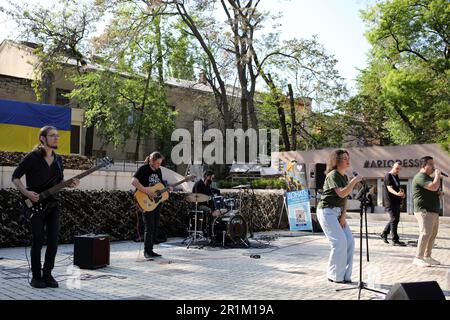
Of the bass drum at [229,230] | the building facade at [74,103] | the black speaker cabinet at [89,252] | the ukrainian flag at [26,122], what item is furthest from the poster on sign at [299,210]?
the building facade at [74,103]

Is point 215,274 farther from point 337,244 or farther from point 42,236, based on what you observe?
point 42,236

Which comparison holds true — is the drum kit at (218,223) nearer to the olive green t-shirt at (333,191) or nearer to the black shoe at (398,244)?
the black shoe at (398,244)

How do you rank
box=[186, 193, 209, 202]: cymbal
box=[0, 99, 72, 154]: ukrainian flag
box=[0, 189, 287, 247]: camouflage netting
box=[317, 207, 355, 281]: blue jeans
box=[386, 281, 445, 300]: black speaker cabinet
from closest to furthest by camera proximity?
box=[386, 281, 445, 300]: black speaker cabinet → box=[317, 207, 355, 281]: blue jeans → box=[0, 189, 287, 247]: camouflage netting → box=[186, 193, 209, 202]: cymbal → box=[0, 99, 72, 154]: ukrainian flag

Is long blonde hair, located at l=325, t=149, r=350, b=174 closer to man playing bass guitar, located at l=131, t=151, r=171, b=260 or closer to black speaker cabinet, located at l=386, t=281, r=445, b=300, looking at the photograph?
black speaker cabinet, located at l=386, t=281, r=445, b=300

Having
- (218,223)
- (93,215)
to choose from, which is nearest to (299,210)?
(218,223)

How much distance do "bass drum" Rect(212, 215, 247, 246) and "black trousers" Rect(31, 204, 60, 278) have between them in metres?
5.28

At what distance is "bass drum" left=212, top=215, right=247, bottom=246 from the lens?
431 inches

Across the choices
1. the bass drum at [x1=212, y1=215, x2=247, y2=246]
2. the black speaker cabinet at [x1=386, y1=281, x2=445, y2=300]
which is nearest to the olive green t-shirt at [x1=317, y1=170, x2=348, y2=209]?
the black speaker cabinet at [x1=386, y1=281, x2=445, y2=300]

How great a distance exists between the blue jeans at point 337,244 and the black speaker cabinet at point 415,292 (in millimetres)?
2704

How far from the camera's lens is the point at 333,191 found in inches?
265

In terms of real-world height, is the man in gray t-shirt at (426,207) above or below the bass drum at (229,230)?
above

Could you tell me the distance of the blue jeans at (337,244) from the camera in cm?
664
